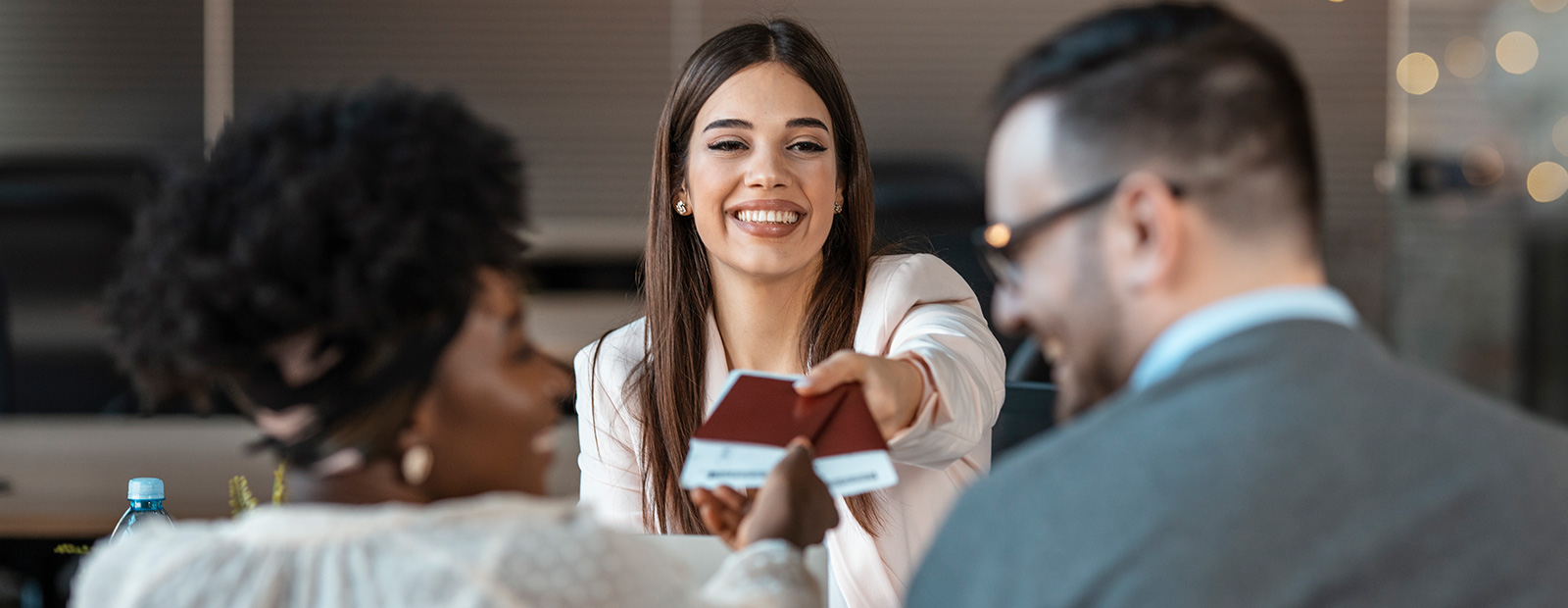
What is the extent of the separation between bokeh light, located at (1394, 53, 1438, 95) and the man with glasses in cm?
333

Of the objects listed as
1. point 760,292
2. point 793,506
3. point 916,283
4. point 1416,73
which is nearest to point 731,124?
point 760,292

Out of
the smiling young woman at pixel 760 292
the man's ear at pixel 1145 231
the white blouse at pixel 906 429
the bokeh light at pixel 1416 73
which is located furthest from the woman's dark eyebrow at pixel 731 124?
the bokeh light at pixel 1416 73

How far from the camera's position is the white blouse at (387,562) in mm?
797

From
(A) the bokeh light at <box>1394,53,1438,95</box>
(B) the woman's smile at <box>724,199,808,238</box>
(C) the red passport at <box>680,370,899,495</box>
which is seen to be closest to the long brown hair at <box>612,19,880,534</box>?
(B) the woman's smile at <box>724,199,808,238</box>

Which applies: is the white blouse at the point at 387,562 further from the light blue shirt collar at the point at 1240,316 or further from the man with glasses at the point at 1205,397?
the light blue shirt collar at the point at 1240,316

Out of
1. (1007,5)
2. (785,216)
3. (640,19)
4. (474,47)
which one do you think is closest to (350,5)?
(474,47)

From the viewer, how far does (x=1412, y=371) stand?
0.82 meters

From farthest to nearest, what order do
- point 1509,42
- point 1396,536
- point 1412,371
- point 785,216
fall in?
point 1509,42, point 785,216, point 1412,371, point 1396,536

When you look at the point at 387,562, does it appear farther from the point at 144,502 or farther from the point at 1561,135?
the point at 1561,135

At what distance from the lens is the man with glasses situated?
714 millimetres

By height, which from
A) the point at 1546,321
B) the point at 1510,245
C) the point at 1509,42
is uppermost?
the point at 1509,42

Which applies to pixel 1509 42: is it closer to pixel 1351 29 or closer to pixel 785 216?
pixel 1351 29

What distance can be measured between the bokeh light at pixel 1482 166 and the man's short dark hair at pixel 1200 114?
3.31 metres

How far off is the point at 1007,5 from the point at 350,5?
210cm
